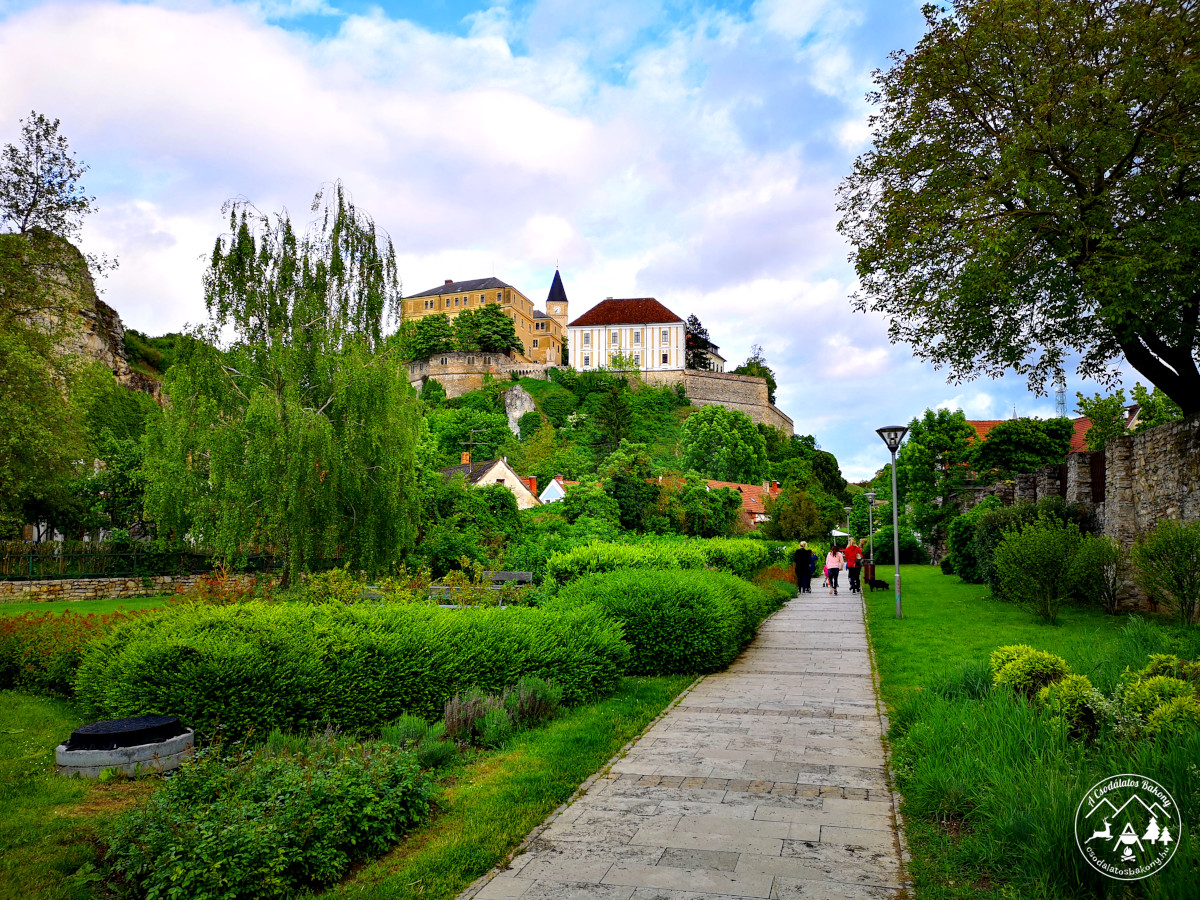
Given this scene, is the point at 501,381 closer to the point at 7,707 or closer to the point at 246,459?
the point at 246,459

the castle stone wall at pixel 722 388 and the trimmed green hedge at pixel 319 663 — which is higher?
the castle stone wall at pixel 722 388

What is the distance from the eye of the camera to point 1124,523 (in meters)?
17.5

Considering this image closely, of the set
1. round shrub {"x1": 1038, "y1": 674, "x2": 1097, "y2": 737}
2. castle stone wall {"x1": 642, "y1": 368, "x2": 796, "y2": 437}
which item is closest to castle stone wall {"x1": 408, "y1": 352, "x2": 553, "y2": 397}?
castle stone wall {"x1": 642, "y1": 368, "x2": 796, "y2": 437}

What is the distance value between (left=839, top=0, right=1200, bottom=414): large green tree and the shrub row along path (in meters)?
9.87

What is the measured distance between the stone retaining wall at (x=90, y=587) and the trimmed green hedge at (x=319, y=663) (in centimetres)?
1600

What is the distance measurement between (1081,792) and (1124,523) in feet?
52.5

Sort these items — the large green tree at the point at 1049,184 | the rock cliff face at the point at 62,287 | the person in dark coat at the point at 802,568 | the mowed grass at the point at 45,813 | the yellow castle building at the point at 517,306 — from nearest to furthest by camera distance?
the mowed grass at the point at 45,813
the large green tree at the point at 1049,184
the rock cliff face at the point at 62,287
the person in dark coat at the point at 802,568
the yellow castle building at the point at 517,306

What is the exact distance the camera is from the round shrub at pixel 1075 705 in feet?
18.8

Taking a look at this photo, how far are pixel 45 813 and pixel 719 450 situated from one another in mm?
68111

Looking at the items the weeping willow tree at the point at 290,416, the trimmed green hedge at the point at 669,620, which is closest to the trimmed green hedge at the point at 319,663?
the trimmed green hedge at the point at 669,620

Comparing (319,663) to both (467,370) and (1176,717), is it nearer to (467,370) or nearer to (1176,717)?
(1176,717)

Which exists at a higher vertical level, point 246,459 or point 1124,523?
point 246,459

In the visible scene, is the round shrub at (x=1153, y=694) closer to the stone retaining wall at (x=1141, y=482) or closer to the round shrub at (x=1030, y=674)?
the round shrub at (x=1030, y=674)

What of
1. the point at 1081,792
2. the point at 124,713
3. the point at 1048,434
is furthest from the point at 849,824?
the point at 1048,434
